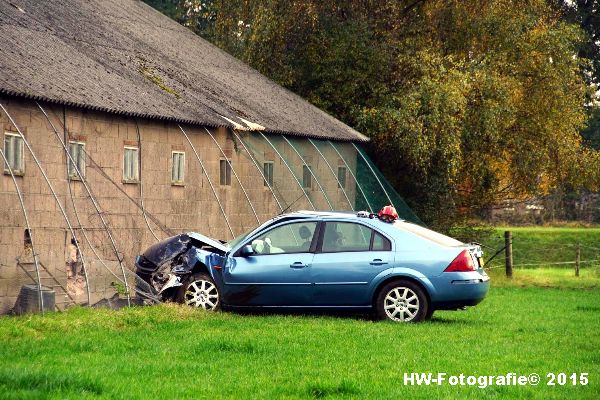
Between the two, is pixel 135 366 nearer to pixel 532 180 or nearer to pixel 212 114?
pixel 212 114

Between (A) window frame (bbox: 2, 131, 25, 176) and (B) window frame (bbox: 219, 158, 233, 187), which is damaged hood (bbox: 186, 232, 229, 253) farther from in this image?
(B) window frame (bbox: 219, 158, 233, 187)

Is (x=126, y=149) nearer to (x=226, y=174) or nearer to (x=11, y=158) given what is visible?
(x=11, y=158)

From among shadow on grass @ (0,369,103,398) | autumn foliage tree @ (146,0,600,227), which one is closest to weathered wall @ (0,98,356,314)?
autumn foliage tree @ (146,0,600,227)

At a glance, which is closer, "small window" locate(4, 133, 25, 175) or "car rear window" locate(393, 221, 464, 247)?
"car rear window" locate(393, 221, 464, 247)

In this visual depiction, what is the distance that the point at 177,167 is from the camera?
87.2 ft

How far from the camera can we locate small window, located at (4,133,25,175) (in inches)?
827

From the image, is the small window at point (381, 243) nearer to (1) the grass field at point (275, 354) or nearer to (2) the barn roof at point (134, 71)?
(1) the grass field at point (275, 354)

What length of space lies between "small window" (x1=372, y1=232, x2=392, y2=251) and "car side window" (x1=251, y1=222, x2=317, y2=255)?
35.5 inches

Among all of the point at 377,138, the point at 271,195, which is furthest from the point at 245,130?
the point at 377,138

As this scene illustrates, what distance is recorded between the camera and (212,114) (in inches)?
1080

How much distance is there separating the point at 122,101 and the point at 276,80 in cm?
1423

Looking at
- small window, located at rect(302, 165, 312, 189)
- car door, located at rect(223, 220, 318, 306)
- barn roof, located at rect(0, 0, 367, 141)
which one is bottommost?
car door, located at rect(223, 220, 318, 306)

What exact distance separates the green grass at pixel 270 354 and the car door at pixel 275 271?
29 cm

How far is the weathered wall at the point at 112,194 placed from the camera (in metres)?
20.9
